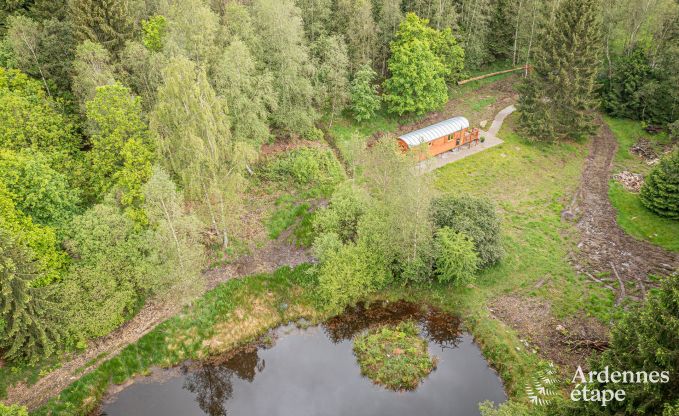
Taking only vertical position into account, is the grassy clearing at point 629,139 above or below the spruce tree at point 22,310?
below

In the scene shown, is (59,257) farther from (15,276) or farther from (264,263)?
(264,263)

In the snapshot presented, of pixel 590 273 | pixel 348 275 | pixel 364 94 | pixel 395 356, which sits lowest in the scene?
pixel 590 273

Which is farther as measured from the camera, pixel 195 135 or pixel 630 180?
pixel 630 180

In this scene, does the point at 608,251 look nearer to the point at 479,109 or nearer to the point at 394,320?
the point at 394,320

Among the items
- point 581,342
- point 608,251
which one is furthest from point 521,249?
point 581,342

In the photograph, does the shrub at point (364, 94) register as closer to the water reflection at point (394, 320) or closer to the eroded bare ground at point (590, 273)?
the eroded bare ground at point (590, 273)

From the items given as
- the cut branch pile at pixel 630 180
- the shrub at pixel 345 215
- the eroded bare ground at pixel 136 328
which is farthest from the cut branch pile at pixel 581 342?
the cut branch pile at pixel 630 180

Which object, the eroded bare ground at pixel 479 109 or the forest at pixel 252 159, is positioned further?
the eroded bare ground at pixel 479 109
